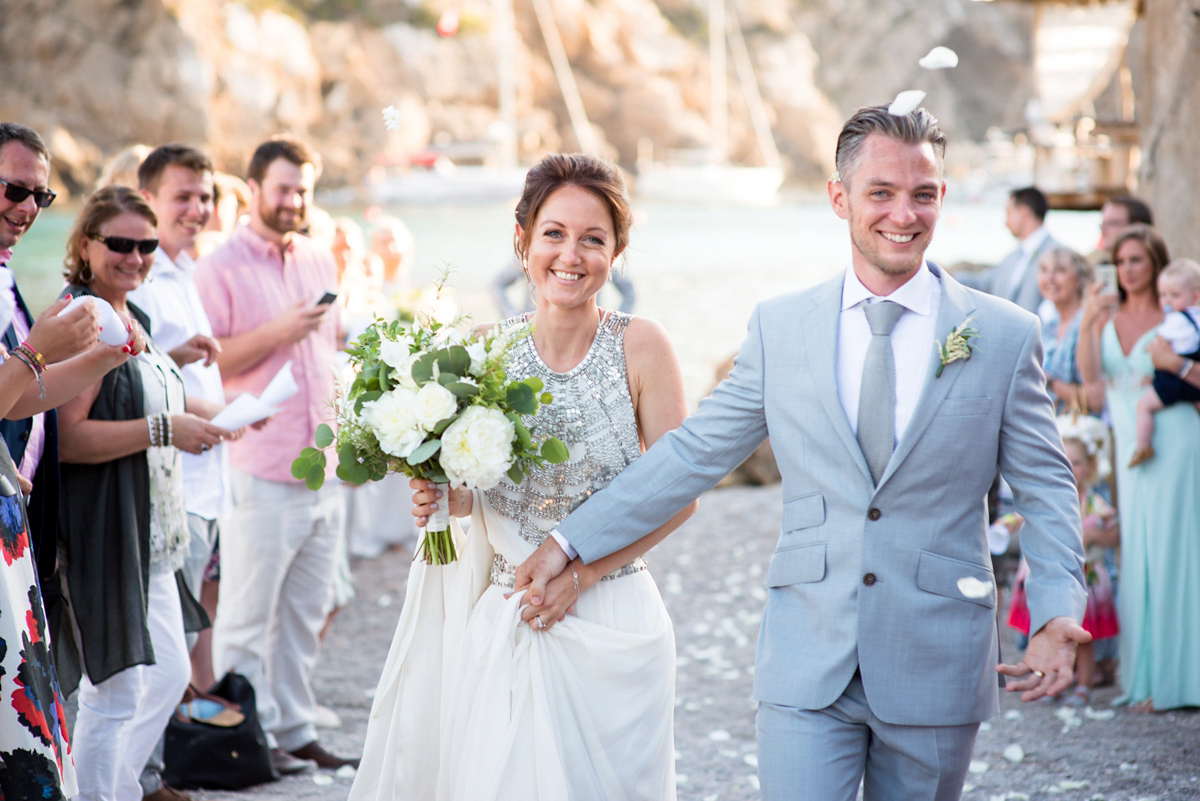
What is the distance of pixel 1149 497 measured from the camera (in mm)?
5613

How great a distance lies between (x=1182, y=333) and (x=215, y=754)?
5035mm

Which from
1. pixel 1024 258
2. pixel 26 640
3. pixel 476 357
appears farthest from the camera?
pixel 1024 258

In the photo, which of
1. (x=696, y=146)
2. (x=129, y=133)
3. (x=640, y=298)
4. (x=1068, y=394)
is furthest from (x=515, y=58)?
(x=1068, y=394)

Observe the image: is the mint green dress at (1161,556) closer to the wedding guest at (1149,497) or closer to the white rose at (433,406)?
the wedding guest at (1149,497)

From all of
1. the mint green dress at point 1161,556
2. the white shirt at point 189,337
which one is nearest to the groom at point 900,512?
the white shirt at point 189,337

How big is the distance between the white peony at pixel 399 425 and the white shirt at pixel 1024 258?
6.61 m

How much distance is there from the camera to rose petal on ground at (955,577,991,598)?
260 cm

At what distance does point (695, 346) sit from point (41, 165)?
28.1m

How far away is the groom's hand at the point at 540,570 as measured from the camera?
2.96 meters

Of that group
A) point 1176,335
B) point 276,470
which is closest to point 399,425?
point 276,470

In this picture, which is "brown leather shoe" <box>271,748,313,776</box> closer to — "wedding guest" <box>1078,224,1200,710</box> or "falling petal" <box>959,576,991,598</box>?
"falling petal" <box>959,576,991,598</box>

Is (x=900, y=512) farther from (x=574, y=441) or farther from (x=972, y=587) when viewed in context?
(x=574, y=441)

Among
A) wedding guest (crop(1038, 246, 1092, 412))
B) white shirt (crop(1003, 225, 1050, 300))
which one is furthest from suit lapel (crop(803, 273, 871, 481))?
white shirt (crop(1003, 225, 1050, 300))

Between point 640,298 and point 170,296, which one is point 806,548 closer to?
point 170,296
